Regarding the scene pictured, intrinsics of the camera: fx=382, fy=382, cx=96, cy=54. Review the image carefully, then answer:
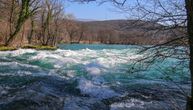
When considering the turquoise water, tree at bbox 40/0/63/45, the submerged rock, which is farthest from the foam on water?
tree at bbox 40/0/63/45

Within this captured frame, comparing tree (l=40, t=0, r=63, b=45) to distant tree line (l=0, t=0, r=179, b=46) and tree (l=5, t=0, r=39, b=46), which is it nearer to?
distant tree line (l=0, t=0, r=179, b=46)

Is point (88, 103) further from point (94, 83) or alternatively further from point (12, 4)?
point (12, 4)

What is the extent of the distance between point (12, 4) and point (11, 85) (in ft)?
98.9

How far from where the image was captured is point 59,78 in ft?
46.3

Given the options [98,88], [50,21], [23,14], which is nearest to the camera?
[98,88]

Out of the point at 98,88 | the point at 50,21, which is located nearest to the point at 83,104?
the point at 98,88

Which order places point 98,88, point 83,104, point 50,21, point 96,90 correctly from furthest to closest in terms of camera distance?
point 50,21 → point 98,88 → point 96,90 → point 83,104

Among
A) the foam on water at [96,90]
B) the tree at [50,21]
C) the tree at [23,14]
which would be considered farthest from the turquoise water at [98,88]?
the tree at [50,21]

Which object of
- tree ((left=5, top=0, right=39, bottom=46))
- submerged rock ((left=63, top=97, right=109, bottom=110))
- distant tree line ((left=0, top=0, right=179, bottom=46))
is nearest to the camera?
distant tree line ((left=0, top=0, right=179, bottom=46))

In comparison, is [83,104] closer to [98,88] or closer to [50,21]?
[98,88]

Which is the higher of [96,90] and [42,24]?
[42,24]

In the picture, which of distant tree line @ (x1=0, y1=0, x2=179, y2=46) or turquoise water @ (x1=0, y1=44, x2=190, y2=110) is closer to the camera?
distant tree line @ (x1=0, y1=0, x2=179, y2=46)

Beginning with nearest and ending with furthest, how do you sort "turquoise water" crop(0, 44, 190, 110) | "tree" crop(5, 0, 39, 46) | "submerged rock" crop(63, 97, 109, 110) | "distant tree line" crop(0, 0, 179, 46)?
"distant tree line" crop(0, 0, 179, 46)
"turquoise water" crop(0, 44, 190, 110)
"submerged rock" crop(63, 97, 109, 110)
"tree" crop(5, 0, 39, 46)

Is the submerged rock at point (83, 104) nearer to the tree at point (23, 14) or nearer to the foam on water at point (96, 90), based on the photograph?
the foam on water at point (96, 90)
